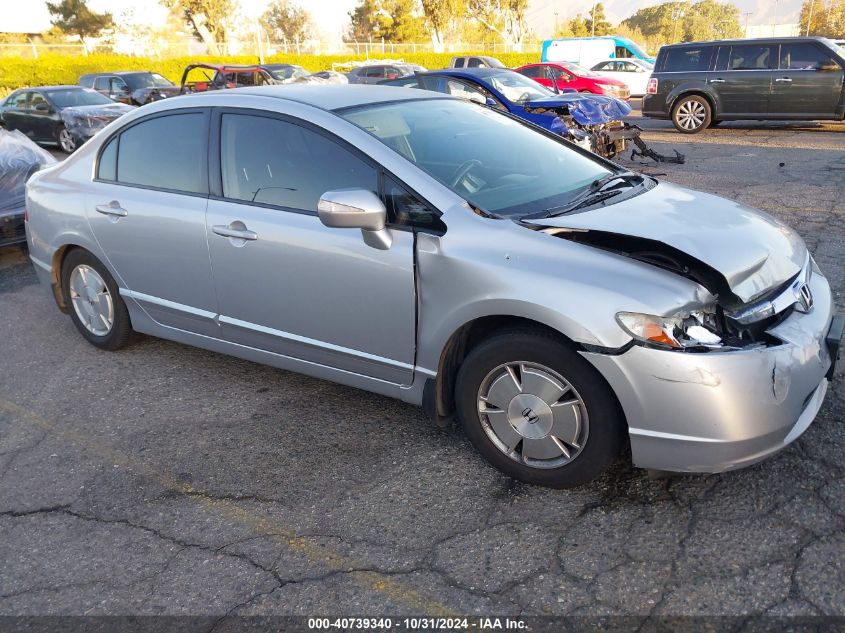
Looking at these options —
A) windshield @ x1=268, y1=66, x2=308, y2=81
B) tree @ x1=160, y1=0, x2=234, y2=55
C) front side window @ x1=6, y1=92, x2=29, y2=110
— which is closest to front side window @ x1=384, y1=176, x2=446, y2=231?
front side window @ x1=6, y1=92, x2=29, y2=110

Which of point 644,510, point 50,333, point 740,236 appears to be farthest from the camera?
point 50,333

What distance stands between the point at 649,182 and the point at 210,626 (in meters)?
2.97

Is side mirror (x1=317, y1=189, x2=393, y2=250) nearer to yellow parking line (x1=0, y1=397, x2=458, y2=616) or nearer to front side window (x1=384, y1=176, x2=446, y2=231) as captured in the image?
front side window (x1=384, y1=176, x2=446, y2=231)

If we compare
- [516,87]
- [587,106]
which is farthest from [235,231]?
[516,87]

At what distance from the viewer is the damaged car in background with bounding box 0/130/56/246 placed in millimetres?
7043

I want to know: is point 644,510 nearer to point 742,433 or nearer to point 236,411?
point 742,433

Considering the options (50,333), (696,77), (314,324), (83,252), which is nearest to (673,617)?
(314,324)

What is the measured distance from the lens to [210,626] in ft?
7.88

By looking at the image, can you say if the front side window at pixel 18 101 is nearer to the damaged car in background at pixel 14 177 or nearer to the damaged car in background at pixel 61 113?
the damaged car in background at pixel 61 113

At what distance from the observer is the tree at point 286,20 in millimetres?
77125

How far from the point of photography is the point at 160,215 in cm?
395

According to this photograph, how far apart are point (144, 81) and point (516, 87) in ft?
43.2

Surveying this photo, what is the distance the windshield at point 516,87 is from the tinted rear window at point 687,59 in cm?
431

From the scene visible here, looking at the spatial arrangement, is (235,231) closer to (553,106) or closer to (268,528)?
(268,528)
